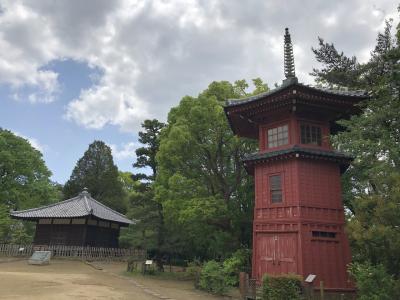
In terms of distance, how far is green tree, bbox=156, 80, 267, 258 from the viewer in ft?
72.8

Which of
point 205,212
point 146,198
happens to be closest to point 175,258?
point 146,198

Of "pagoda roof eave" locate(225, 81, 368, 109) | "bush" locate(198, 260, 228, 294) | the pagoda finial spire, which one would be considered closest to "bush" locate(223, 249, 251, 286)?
"bush" locate(198, 260, 228, 294)

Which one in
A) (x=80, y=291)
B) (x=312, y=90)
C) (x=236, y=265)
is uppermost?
(x=312, y=90)

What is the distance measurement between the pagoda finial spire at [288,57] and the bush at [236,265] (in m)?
9.94

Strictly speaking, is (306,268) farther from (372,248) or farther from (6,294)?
(6,294)

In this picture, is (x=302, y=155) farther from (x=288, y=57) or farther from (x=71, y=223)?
(x=71, y=223)

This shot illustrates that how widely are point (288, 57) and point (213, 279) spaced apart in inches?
483

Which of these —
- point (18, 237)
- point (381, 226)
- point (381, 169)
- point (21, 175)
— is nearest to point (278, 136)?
point (381, 169)

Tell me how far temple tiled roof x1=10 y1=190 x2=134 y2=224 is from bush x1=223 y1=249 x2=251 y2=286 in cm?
1875

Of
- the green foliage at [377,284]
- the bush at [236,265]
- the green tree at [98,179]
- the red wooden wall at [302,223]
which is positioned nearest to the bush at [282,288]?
the red wooden wall at [302,223]

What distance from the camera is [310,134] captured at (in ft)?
59.1

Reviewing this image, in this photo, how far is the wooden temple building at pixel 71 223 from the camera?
35250mm

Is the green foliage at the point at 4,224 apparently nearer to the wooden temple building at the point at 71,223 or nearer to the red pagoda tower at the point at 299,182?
the wooden temple building at the point at 71,223

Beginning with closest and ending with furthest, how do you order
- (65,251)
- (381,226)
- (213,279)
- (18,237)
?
1. (381,226)
2. (213,279)
3. (65,251)
4. (18,237)
